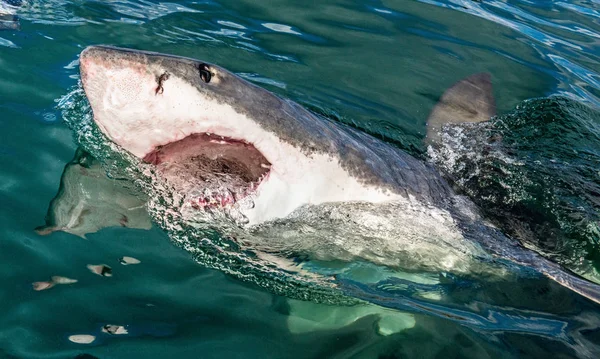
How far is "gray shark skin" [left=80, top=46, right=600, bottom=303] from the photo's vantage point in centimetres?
247

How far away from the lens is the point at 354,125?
4.89 meters

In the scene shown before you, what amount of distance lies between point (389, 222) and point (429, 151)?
5.51ft

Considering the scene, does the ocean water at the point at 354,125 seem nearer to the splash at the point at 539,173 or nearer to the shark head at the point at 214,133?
the splash at the point at 539,173

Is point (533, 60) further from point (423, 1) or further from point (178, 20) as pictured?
point (178, 20)

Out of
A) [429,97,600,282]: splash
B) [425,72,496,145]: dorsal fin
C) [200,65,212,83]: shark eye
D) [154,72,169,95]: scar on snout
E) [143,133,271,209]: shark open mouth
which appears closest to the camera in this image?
[154,72,169,95]: scar on snout

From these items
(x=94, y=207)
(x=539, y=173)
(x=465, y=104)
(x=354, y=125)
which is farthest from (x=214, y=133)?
(x=465, y=104)

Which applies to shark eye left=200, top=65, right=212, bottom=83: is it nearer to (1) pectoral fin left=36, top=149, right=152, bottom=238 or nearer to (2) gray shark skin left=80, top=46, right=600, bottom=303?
(2) gray shark skin left=80, top=46, right=600, bottom=303

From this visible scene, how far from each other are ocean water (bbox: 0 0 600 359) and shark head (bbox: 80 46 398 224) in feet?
1.25

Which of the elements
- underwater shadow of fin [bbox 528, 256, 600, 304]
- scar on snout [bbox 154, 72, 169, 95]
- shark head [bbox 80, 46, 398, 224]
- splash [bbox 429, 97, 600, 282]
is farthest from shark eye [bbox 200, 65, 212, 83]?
splash [bbox 429, 97, 600, 282]

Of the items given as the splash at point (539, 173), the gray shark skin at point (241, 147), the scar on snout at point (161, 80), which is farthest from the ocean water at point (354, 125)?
the scar on snout at point (161, 80)

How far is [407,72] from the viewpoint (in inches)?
239

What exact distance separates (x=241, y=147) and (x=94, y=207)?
2.60ft

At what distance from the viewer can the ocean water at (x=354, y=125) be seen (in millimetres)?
2553

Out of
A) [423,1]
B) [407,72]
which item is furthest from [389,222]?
[423,1]
